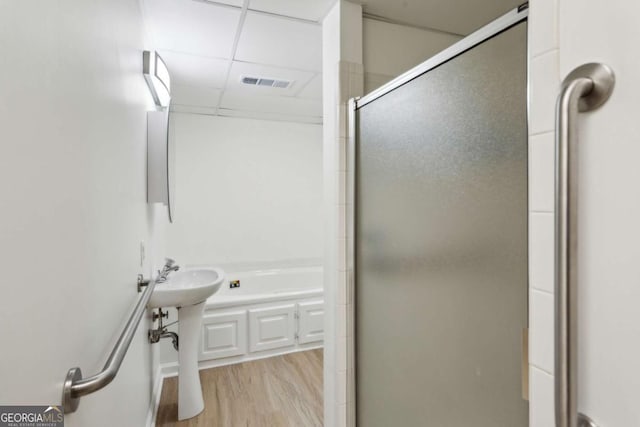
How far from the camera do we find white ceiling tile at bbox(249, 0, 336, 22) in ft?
4.82

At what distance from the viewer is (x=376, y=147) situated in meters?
1.28

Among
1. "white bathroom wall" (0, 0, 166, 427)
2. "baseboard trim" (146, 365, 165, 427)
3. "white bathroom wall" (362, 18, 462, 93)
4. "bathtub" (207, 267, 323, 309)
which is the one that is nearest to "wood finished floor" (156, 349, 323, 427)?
"baseboard trim" (146, 365, 165, 427)

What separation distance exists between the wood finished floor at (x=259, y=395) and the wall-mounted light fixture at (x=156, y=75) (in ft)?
6.75

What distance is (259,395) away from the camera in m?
2.32

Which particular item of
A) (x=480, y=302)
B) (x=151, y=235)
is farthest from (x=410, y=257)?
(x=151, y=235)

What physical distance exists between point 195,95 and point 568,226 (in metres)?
2.85

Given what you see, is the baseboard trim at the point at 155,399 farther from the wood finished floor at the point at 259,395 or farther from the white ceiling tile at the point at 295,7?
the white ceiling tile at the point at 295,7

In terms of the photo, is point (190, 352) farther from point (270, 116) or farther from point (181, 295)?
point (270, 116)

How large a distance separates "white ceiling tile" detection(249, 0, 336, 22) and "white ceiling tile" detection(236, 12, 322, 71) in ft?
0.19

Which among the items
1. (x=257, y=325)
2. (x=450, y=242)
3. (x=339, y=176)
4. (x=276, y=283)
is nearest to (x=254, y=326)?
(x=257, y=325)

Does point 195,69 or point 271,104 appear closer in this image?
point 195,69

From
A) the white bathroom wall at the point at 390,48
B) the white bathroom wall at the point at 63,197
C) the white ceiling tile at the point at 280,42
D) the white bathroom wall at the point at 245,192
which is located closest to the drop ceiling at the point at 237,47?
the white ceiling tile at the point at 280,42

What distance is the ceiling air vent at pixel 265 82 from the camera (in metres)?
2.38

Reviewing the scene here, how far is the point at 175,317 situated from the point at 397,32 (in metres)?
2.67
